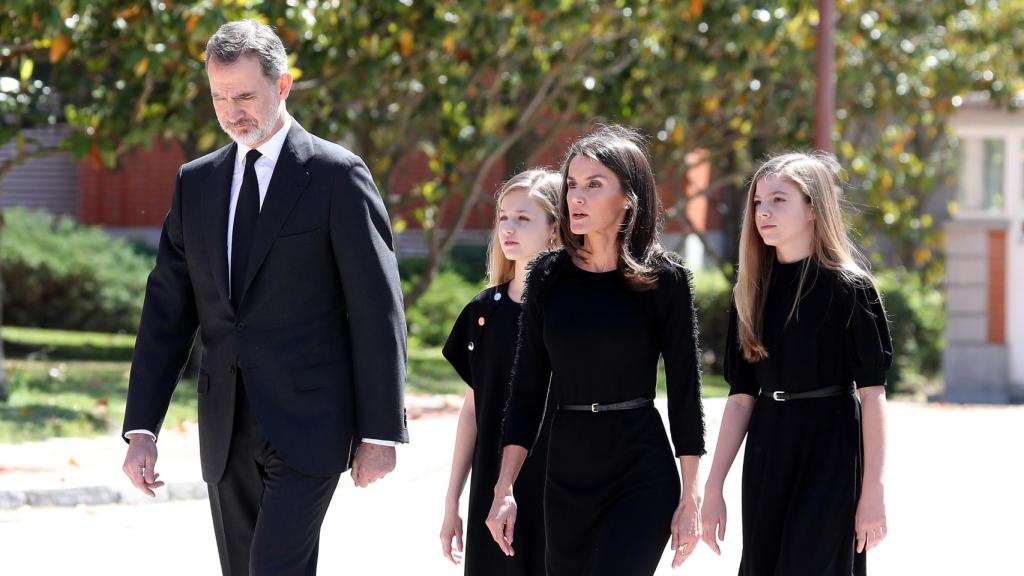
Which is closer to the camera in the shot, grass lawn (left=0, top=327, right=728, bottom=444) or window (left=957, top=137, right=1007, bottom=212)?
grass lawn (left=0, top=327, right=728, bottom=444)

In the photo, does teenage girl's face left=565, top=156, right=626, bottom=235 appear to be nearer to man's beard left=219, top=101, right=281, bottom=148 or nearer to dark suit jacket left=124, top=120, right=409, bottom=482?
dark suit jacket left=124, top=120, right=409, bottom=482

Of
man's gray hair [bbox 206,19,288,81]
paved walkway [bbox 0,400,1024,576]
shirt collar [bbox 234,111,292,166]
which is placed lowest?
paved walkway [bbox 0,400,1024,576]

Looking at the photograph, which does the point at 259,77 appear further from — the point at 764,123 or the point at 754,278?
the point at 764,123

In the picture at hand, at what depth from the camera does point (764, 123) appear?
19812 mm

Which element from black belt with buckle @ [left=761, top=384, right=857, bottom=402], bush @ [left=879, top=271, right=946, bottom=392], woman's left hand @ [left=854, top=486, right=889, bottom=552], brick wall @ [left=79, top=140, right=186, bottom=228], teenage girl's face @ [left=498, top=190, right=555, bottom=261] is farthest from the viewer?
brick wall @ [left=79, top=140, right=186, bottom=228]

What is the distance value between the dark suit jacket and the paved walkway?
3505mm

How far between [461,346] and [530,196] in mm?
573

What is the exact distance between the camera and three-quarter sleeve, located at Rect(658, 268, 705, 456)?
14.6 ft

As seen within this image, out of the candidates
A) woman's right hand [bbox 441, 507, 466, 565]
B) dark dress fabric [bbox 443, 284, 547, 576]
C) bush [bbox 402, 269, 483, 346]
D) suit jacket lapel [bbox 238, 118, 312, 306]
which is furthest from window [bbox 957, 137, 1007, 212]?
suit jacket lapel [bbox 238, 118, 312, 306]

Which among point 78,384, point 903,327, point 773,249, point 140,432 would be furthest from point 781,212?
point 903,327

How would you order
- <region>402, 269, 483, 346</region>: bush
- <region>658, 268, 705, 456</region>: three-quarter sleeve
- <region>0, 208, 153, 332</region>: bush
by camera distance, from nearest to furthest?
<region>658, 268, 705, 456</region>: three-quarter sleeve
<region>0, 208, 153, 332</region>: bush
<region>402, 269, 483, 346</region>: bush

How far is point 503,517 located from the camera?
453 centimetres

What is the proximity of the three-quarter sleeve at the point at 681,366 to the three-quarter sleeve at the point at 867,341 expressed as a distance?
518 mm

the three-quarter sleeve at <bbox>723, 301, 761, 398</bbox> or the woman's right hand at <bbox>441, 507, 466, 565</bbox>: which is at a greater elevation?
the three-quarter sleeve at <bbox>723, 301, 761, 398</bbox>
